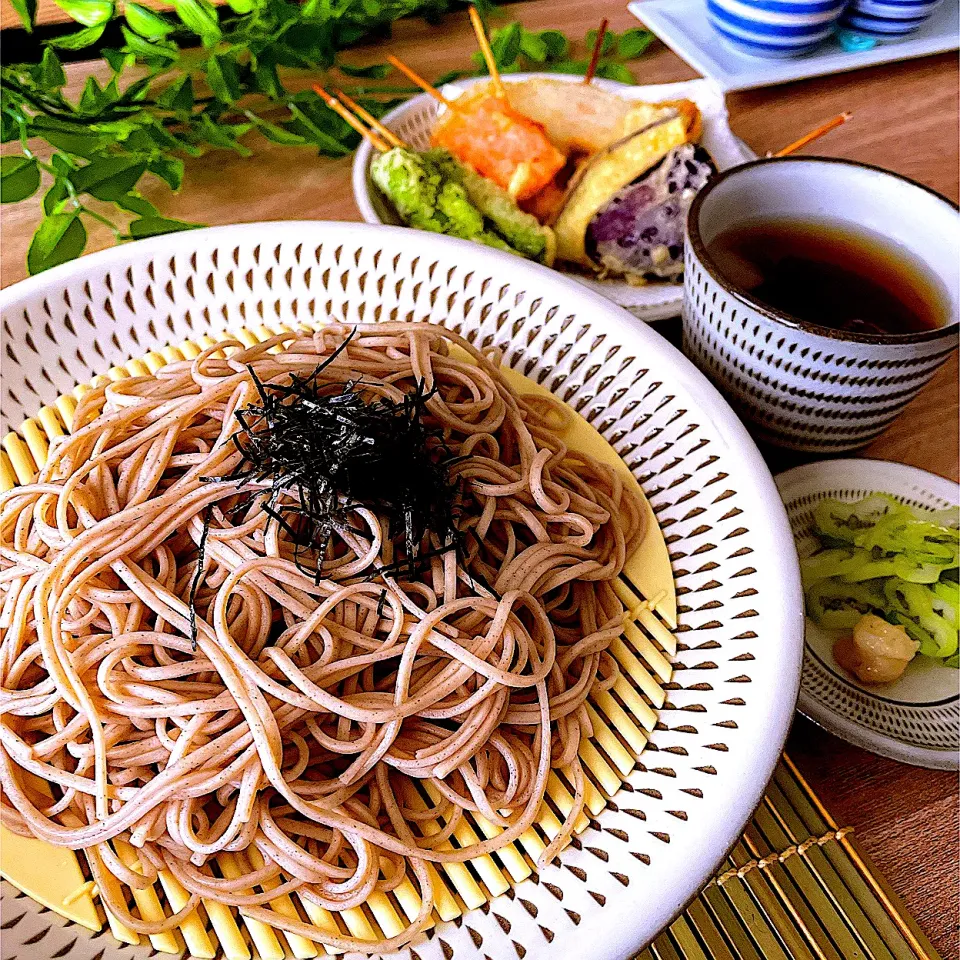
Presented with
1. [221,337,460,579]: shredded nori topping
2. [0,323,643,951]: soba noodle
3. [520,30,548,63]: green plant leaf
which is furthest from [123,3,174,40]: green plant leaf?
[221,337,460,579]: shredded nori topping

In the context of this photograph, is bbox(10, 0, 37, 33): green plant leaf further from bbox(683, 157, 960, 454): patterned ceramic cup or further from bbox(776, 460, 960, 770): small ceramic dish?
bbox(776, 460, 960, 770): small ceramic dish

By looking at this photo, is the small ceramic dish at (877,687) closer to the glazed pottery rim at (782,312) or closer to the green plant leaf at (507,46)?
the glazed pottery rim at (782,312)

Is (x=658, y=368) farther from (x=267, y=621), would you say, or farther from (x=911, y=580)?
(x=267, y=621)

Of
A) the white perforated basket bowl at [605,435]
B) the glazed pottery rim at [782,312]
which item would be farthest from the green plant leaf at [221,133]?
the glazed pottery rim at [782,312]

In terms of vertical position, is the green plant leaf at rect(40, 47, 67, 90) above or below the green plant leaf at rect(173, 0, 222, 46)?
below

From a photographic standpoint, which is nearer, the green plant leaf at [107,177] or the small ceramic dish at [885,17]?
the green plant leaf at [107,177]

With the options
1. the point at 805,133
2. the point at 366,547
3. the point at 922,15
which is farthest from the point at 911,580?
the point at 922,15
